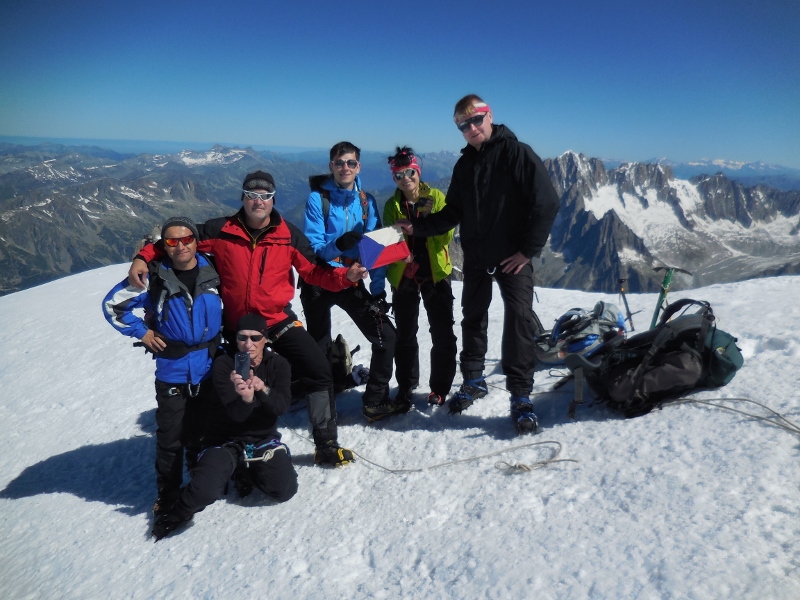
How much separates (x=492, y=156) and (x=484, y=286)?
1814mm

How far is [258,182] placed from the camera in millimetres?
5793

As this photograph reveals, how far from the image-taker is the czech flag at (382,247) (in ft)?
19.8

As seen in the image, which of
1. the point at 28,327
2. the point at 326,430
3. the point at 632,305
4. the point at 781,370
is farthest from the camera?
the point at 28,327

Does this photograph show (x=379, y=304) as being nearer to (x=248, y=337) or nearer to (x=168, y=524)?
(x=248, y=337)

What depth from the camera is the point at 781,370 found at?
592cm

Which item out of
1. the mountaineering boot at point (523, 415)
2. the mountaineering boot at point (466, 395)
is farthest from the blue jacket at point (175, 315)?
the mountaineering boot at point (523, 415)

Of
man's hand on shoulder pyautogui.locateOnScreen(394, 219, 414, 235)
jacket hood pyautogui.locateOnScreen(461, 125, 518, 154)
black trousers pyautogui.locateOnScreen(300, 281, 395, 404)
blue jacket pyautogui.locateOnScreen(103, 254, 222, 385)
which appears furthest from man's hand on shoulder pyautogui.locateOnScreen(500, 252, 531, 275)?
blue jacket pyautogui.locateOnScreen(103, 254, 222, 385)

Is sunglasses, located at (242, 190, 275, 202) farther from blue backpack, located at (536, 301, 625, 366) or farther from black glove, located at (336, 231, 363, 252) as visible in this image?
blue backpack, located at (536, 301, 625, 366)

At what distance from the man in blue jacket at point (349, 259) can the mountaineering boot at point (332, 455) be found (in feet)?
→ 3.22

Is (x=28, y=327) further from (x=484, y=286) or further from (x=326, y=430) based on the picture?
(x=484, y=286)

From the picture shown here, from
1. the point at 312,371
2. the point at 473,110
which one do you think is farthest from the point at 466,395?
the point at 473,110

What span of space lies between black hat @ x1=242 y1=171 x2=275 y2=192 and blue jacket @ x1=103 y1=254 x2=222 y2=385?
1151 mm

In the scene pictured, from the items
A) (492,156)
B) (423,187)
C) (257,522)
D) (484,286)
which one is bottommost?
(257,522)

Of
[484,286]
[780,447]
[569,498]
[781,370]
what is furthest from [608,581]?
[781,370]
